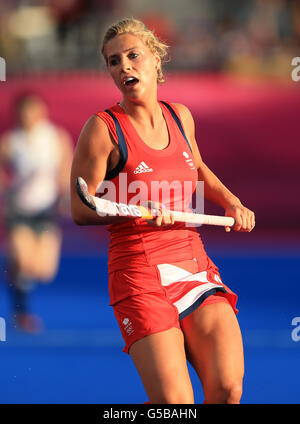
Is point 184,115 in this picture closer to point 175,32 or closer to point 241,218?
point 241,218

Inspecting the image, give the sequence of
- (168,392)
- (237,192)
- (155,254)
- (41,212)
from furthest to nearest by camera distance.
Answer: (237,192) → (41,212) → (155,254) → (168,392)

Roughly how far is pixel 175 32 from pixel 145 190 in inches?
316

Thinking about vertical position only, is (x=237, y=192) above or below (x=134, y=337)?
above

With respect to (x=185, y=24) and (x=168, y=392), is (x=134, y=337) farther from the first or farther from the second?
(x=185, y=24)

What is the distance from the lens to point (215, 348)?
2869 mm

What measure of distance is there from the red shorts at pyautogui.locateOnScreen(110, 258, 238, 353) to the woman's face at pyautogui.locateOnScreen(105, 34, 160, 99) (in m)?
0.70

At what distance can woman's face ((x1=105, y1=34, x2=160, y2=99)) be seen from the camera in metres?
3.02

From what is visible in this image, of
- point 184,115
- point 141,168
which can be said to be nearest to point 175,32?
point 184,115

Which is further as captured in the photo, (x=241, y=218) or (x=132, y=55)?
(x=241, y=218)

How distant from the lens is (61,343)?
574 cm

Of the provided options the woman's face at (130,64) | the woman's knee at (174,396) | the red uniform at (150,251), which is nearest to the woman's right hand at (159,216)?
the red uniform at (150,251)

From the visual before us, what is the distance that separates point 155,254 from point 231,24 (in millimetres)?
8453

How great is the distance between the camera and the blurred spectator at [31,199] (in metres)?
6.29
